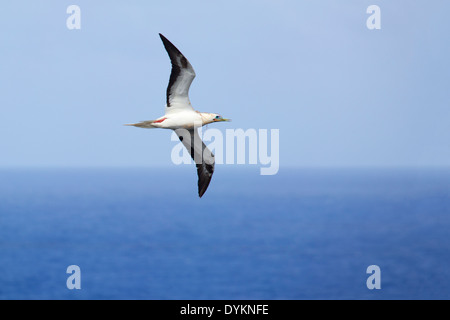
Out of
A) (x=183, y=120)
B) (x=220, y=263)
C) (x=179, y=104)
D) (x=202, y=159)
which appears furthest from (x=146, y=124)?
(x=220, y=263)

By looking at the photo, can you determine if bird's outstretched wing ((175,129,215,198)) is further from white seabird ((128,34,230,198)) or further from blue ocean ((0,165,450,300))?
blue ocean ((0,165,450,300))

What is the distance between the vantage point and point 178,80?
2262 centimetres

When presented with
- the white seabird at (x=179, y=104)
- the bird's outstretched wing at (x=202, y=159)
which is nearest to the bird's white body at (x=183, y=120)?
the white seabird at (x=179, y=104)

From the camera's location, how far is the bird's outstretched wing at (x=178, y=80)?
22.3m

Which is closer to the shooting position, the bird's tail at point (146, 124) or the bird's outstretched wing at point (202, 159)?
the bird's tail at point (146, 124)

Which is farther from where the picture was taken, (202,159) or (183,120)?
(202,159)

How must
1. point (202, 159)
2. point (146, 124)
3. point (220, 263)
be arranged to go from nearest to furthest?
point (146, 124) → point (202, 159) → point (220, 263)

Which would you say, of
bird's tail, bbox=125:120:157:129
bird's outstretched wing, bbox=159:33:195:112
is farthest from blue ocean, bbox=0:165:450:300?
bird's tail, bbox=125:120:157:129

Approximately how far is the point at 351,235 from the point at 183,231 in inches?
2111

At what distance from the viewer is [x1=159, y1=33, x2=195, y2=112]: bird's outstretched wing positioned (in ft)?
73.2

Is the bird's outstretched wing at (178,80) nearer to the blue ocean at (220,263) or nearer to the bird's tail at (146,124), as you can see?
the bird's tail at (146,124)

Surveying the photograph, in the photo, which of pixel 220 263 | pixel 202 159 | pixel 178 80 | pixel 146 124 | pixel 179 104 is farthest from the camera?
pixel 220 263

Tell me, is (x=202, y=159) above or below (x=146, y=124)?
below

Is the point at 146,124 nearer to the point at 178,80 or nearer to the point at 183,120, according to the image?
the point at 183,120
